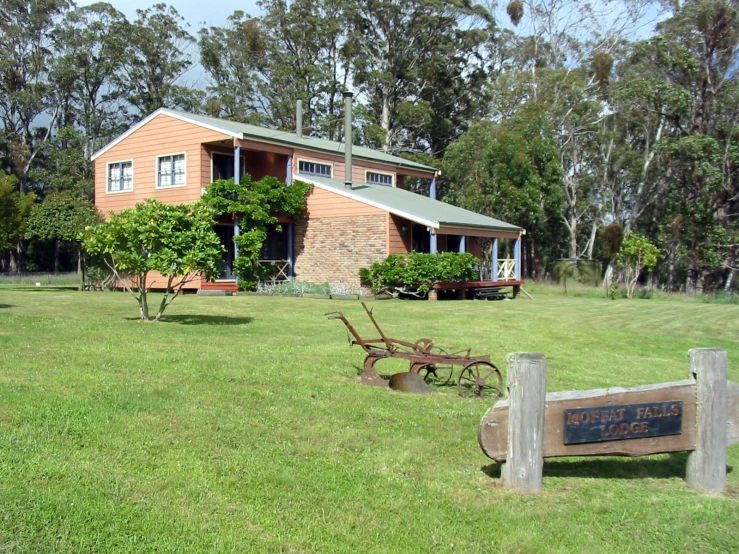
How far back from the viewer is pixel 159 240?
13.6 metres

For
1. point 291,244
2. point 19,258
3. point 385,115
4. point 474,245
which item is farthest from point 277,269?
point 19,258

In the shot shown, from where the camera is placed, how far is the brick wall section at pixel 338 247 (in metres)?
26.2

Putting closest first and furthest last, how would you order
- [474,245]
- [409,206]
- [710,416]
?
[710,416] < [409,206] < [474,245]

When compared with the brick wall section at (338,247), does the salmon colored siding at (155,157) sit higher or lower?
higher

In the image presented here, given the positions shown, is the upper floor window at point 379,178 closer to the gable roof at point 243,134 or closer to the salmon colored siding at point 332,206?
the gable roof at point 243,134

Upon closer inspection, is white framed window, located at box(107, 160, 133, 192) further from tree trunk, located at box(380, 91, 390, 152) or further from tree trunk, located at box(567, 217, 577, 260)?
tree trunk, located at box(567, 217, 577, 260)

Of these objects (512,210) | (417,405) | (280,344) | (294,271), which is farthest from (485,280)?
(417,405)

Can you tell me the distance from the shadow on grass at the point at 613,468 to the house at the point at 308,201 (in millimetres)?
18408

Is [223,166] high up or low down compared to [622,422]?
up

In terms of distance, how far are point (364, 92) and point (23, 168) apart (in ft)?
75.6

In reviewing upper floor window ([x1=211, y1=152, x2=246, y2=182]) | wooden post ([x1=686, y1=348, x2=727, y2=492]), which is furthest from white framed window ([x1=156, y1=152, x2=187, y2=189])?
wooden post ([x1=686, y1=348, x2=727, y2=492])

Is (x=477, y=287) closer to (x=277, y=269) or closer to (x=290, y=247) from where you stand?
(x=290, y=247)

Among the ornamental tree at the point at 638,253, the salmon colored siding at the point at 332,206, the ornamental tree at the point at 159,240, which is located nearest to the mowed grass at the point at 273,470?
the ornamental tree at the point at 159,240

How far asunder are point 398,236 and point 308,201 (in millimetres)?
4100
